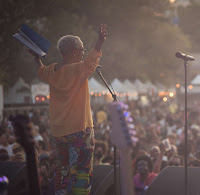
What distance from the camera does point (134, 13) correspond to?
31281 millimetres

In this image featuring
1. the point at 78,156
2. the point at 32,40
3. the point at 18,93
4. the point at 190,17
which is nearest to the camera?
the point at 78,156

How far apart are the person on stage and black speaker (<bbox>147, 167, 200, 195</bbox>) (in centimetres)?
98

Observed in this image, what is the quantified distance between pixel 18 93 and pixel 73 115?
74.5 feet

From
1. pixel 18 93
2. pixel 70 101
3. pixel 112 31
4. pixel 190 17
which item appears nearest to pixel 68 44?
pixel 70 101

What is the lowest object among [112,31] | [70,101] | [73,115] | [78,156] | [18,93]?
[78,156]

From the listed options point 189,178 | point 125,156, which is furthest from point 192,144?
point 125,156

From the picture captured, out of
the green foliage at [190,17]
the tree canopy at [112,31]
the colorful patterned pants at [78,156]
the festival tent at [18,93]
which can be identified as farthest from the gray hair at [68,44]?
the green foliage at [190,17]

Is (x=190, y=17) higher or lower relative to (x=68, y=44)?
higher

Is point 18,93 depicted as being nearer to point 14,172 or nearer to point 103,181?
point 14,172

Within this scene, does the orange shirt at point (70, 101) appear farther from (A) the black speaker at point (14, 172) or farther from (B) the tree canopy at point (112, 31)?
(B) the tree canopy at point (112, 31)

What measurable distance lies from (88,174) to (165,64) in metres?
34.8

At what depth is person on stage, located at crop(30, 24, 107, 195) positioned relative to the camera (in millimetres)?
3811

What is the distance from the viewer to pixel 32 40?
3955 millimetres

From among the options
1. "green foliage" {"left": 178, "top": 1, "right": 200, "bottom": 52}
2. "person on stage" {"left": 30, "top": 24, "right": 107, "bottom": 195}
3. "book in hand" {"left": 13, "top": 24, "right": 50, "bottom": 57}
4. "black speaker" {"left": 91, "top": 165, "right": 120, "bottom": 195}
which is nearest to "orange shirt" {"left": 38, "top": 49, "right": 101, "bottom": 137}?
"person on stage" {"left": 30, "top": 24, "right": 107, "bottom": 195}
